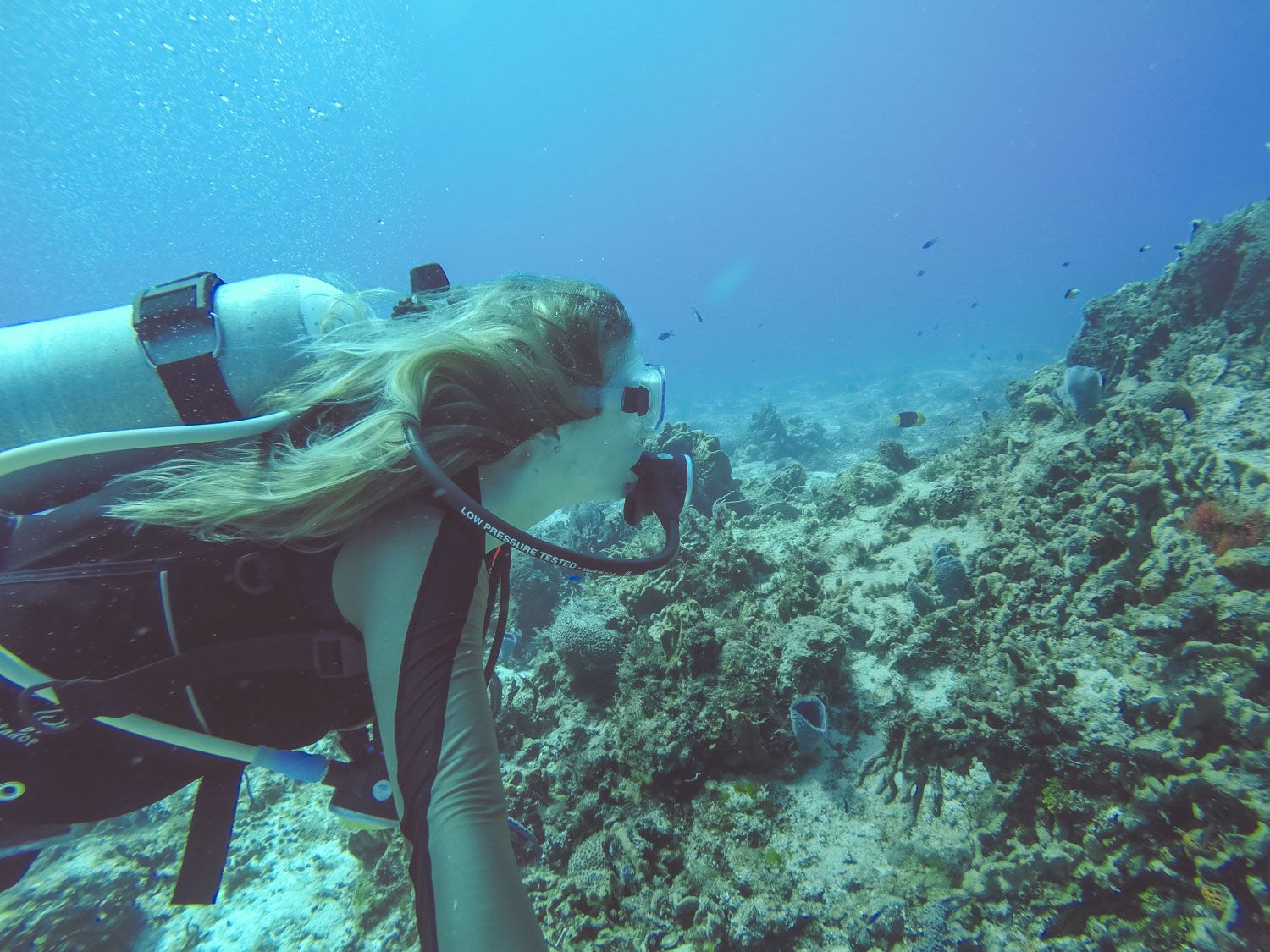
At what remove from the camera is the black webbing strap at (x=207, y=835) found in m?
2.09

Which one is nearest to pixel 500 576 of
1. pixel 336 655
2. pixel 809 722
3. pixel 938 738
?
pixel 336 655

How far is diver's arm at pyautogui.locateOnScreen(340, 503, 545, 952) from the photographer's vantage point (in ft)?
4.19

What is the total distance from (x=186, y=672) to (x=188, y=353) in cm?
122

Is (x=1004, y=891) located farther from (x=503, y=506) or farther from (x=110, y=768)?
(x=110, y=768)

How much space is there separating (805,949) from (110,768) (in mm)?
3011

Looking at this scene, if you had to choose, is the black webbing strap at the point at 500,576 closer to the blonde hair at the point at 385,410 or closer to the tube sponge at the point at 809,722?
the blonde hair at the point at 385,410

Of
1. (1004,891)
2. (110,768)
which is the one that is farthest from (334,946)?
(1004,891)

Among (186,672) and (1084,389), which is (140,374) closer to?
(186,672)

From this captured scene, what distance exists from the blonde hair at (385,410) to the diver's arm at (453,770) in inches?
9.0

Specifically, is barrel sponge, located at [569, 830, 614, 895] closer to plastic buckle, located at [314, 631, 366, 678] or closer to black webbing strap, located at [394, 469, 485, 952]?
black webbing strap, located at [394, 469, 485, 952]

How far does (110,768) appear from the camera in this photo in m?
1.83

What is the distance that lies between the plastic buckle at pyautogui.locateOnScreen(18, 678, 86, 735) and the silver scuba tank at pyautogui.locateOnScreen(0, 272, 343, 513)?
75 centimetres

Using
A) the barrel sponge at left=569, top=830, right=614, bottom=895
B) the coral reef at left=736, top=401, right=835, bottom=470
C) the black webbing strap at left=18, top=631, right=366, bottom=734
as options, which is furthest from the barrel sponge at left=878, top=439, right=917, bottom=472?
the black webbing strap at left=18, top=631, right=366, bottom=734

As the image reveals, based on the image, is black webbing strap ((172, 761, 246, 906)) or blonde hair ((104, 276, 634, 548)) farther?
black webbing strap ((172, 761, 246, 906))
